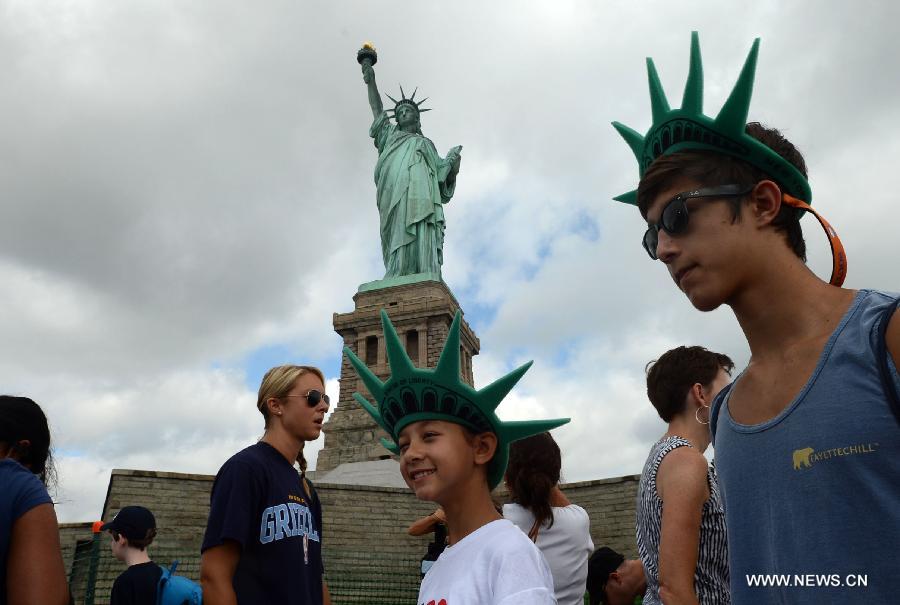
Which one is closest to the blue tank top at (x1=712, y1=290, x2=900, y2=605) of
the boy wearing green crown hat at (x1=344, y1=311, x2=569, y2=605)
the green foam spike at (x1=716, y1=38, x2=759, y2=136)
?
the green foam spike at (x1=716, y1=38, x2=759, y2=136)

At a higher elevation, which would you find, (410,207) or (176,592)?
(410,207)

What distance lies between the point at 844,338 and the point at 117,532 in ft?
14.1

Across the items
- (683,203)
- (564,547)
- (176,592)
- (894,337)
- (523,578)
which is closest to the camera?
(894,337)

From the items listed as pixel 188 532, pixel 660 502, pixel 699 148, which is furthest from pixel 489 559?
pixel 188 532

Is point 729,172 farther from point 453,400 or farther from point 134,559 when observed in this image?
point 134,559

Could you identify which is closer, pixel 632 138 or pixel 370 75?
pixel 632 138

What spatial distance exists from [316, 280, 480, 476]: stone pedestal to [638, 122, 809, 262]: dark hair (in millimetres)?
22752

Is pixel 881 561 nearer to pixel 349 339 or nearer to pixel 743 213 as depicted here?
pixel 743 213

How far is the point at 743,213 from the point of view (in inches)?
64.4

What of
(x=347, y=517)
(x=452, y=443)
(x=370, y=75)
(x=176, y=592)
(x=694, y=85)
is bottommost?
(x=176, y=592)

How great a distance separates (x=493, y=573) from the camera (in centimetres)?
204

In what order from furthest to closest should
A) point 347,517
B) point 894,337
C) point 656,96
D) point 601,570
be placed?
point 347,517, point 601,570, point 656,96, point 894,337

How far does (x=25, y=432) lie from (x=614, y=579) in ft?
10.6

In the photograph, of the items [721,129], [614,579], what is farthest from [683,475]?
[614,579]
